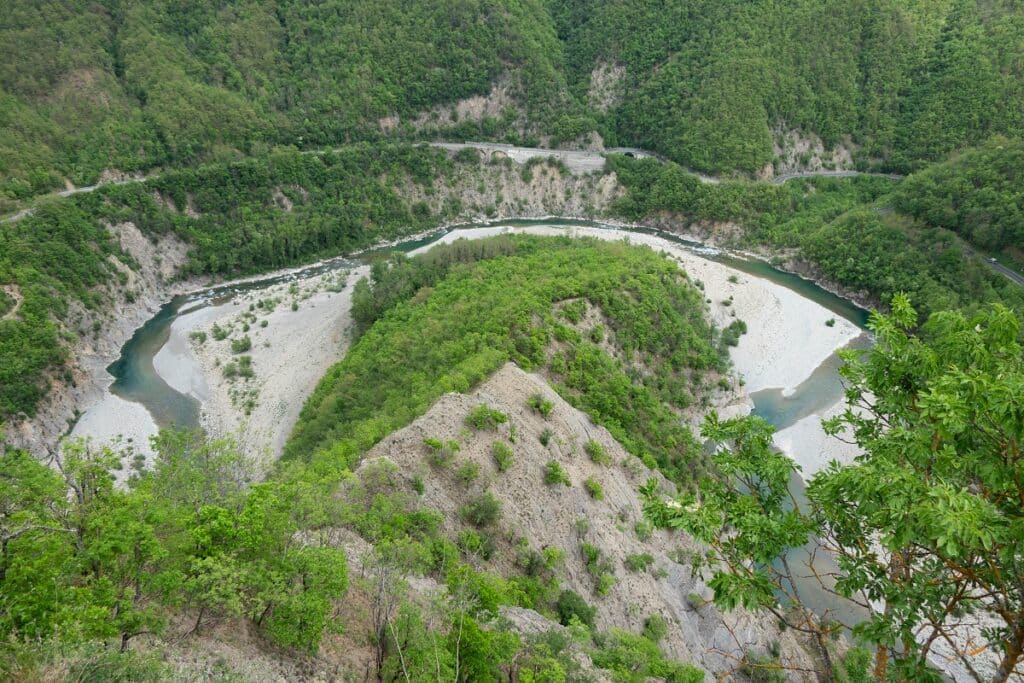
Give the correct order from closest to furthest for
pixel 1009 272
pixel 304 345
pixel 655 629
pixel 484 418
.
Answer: pixel 655 629, pixel 484 418, pixel 304 345, pixel 1009 272

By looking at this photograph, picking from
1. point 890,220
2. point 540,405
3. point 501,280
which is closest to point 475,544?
point 540,405

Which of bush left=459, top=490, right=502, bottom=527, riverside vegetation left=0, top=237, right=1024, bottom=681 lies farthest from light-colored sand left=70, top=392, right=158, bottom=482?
bush left=459, top=490, right=502, bottom=527

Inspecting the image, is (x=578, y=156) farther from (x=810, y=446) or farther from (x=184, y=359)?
(x=184, y=359)

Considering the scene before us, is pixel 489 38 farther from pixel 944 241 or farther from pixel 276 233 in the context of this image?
pixel 944 241

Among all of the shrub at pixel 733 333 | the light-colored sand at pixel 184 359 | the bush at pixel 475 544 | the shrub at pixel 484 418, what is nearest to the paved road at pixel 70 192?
the light-colored sand at pixel 184 359

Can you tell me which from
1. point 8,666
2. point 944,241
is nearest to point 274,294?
point 8,666

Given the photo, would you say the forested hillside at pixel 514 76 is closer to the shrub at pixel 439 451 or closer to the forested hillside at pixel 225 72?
the forested hillside at pixel 225 72

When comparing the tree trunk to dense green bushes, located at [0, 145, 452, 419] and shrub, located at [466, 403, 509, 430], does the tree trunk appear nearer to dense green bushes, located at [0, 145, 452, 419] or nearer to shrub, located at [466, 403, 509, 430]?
shrub, located at [466, 403, 509, 430]
